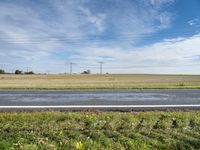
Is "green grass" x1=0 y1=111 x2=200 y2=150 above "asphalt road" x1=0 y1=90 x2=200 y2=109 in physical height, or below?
below

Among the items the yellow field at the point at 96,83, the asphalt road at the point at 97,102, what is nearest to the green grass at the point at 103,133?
the asphalt road at the point at 97,102

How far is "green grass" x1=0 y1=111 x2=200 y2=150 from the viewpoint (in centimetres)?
662

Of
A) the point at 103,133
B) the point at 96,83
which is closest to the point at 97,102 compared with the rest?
the point at 103,133

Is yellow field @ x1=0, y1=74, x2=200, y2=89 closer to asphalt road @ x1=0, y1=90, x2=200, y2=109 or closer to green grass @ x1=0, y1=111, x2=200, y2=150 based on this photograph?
asphalt road @ x1=0, y1=90, x2=200, y2=109

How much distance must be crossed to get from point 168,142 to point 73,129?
2309 mm

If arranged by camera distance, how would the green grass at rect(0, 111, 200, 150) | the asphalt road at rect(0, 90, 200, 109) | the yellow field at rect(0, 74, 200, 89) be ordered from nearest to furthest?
the green grass at rect(0, 111, 200, 150), the asphalt road at rect(0, 90, 200, 109), the yellow field at rect(0, 74, 200, 89)

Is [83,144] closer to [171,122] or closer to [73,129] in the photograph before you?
[73,129]

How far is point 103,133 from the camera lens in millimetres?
7379

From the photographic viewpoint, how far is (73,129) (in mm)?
7859

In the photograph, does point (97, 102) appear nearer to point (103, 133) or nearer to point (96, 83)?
point (103, 133)

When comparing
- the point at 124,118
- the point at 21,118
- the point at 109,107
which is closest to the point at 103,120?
the point at 124,118

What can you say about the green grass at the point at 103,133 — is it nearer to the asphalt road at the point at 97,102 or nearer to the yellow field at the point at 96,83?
Answer: the asphalt road at the point at 97,102

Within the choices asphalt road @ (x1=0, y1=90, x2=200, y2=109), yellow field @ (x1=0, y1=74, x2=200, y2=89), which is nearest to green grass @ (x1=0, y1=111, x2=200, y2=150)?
asphalt road @ (x1=0, y1=90, x2=200, y2=109)

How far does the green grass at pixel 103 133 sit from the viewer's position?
261 inches
